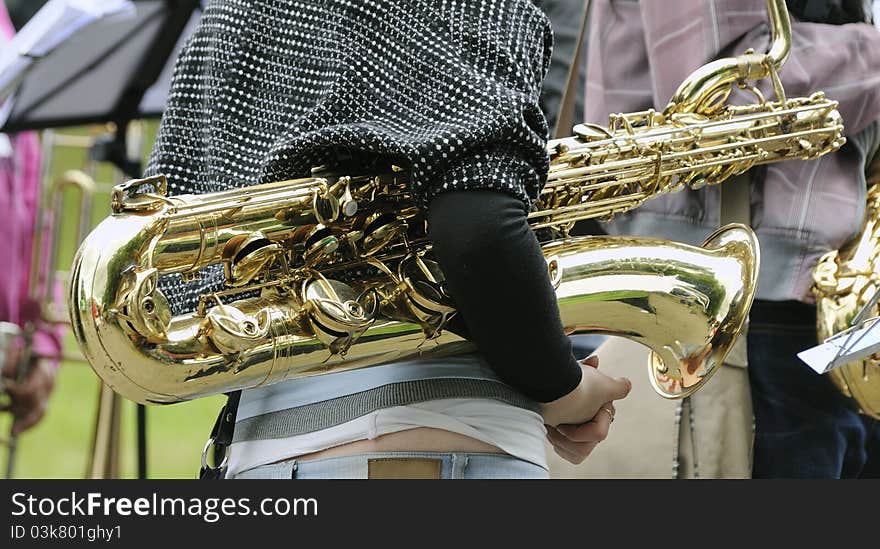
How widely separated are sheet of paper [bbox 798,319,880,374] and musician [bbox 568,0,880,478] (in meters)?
0.41

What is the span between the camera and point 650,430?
212 centimetres

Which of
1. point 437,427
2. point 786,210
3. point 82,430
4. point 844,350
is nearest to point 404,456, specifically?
point 437,427

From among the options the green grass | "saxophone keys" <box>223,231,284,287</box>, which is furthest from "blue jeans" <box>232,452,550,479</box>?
the green grass

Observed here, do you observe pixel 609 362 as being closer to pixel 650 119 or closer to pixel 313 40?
pixel 650 119

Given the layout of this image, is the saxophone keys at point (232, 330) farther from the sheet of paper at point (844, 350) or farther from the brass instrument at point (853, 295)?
the brass instrument at point (853, 295)

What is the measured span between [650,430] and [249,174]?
3.33 ft

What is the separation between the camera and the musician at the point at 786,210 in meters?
2.01

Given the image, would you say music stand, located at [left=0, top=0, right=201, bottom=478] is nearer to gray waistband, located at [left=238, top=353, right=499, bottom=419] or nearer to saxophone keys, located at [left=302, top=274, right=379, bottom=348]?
gray waistband, located at [left=238, top=353, right=499, bottom=419]

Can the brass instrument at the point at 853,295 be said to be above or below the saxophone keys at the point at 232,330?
below

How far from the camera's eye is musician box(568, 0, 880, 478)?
79.2 inches

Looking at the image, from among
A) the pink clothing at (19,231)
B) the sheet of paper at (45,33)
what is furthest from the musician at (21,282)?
the sheet of paper at (45,33)

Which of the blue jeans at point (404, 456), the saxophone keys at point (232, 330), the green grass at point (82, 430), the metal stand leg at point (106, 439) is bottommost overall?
the green grass at point (82, 430)

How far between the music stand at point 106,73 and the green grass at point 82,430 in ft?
7.91

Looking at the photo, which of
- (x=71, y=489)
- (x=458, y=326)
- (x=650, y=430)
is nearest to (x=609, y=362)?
(x=650, y=430)
